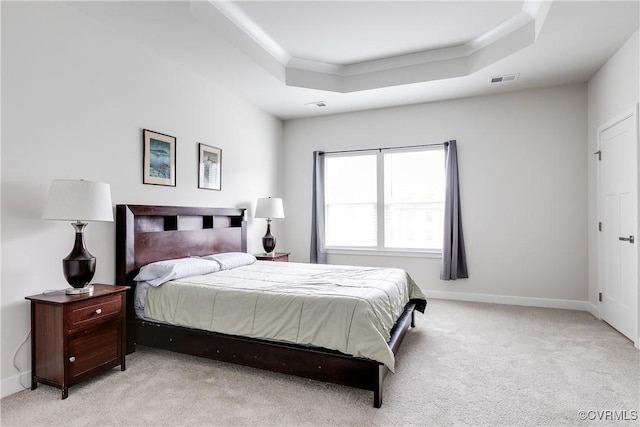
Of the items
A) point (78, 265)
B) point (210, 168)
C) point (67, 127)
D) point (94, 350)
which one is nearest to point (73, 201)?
point (78, 265)

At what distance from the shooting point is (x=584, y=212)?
4.38m

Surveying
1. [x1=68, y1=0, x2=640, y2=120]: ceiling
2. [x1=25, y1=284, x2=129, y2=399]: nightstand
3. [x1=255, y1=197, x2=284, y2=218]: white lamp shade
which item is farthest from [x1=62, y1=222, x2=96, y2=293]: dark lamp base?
[x1=255, y1=197, x2=284, y2=218]: white lamp shade

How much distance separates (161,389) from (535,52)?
14.3ft

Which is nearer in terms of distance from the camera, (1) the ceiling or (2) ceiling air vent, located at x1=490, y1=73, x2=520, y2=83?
(1) the ceiling

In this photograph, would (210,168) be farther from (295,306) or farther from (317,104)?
(295,306)

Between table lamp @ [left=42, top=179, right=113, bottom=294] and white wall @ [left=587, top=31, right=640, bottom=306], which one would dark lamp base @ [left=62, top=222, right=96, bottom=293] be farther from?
white wall @ [left=587, top=31, right=640, bottom=306]

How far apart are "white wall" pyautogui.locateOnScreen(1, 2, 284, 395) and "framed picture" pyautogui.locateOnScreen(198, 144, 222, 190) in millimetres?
100

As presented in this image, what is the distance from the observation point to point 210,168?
4266mm

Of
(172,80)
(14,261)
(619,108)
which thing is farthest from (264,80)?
(619,108)

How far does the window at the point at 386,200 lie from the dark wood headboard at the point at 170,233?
1639 millimetres

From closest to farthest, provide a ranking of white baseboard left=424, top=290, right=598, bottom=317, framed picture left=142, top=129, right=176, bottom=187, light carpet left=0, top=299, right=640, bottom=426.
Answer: light carpet left=0, top=299, right=640, bottom=426 → framed picture left=142, top=129, right=176, bottom=187 → white baseboard left=424, top=290, right=598, bottom=317

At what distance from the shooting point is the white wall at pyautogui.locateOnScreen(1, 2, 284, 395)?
7.84 feet

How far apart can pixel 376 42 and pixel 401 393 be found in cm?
337

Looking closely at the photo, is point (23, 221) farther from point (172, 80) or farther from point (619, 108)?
point (619, 108)
